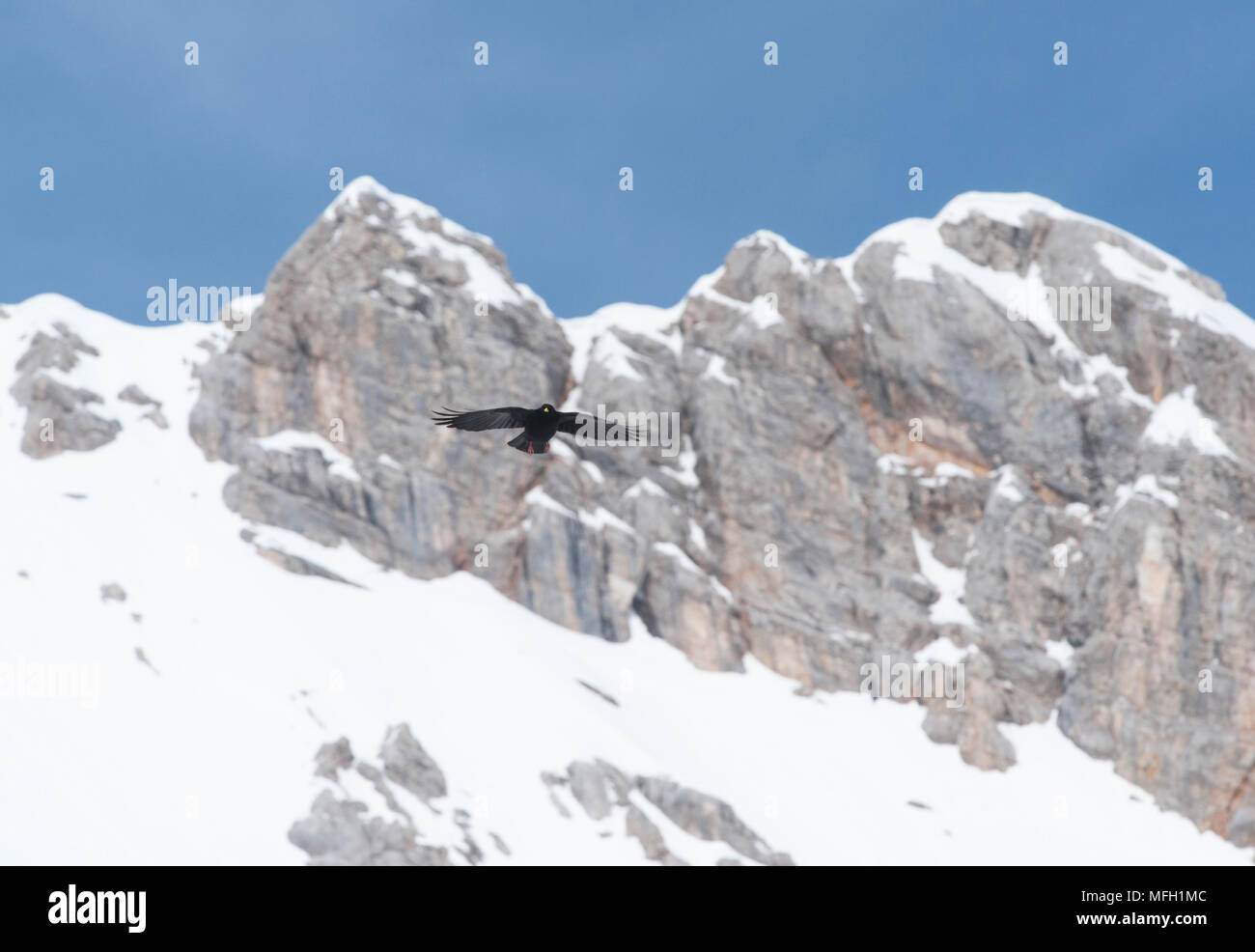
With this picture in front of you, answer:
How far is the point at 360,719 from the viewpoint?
7244 cm

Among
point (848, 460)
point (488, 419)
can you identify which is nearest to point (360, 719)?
point (848, 460)

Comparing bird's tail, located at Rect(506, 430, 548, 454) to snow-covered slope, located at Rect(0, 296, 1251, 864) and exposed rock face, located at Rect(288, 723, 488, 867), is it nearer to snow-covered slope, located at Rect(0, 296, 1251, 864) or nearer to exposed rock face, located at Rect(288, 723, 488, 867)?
exposed rock face, located at Rect(288, 723, 488, 867)

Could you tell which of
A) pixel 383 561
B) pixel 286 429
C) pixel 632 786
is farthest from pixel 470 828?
pixel 286 429

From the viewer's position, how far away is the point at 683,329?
111250mm

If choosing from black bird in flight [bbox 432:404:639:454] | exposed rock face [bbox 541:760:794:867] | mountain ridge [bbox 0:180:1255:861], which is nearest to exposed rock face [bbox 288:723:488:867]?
exposed rock face [bbox 541:760:794:867]

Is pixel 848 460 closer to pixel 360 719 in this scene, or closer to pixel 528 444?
pixel 360 719

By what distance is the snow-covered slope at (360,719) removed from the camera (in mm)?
64750

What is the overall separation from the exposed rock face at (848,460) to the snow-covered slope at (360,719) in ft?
11.1

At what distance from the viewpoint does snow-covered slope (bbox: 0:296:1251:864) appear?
212 ft

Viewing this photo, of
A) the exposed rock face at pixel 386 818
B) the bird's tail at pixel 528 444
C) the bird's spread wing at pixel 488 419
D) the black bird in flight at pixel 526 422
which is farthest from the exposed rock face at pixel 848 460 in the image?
the bird's spread wing at pixel 488 419

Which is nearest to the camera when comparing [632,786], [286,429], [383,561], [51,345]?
[632,786]

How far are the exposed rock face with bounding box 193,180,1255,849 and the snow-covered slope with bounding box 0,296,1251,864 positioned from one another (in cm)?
338

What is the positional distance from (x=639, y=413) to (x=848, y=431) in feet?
53.5
